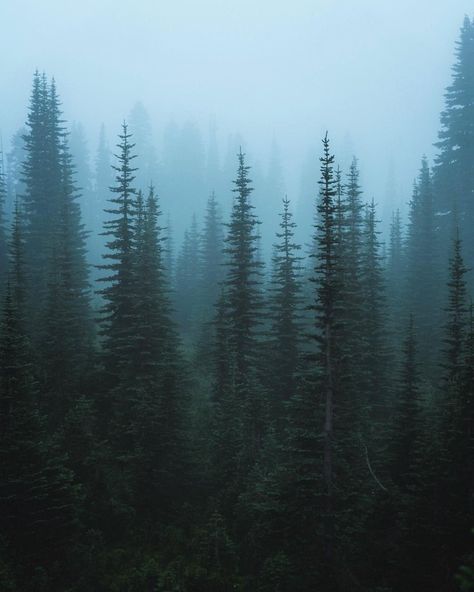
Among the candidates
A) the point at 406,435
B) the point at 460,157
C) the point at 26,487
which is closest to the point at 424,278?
the point at 460,157

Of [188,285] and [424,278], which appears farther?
[188,285]

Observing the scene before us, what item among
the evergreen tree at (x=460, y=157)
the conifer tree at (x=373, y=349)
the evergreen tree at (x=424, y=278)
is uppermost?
the evergreen tree at (x=460, y=157)

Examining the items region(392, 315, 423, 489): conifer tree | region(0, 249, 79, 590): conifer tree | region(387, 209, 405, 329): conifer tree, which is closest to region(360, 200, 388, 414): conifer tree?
region(392, 315, 423, 489): conifer tree

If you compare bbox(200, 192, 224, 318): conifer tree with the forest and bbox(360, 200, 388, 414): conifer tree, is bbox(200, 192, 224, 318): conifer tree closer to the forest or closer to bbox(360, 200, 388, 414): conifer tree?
the forest

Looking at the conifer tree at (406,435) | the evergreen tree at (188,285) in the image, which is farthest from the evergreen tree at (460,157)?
the conifer tree at (406,435)

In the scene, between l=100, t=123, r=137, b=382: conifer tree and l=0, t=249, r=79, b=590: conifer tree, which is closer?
l=0, t=249, r=79, b=590: conifer tree

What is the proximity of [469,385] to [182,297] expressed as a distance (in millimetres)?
40703

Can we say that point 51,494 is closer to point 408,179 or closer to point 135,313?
point 135,313

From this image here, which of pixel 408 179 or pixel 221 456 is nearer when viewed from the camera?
pixel 221 456

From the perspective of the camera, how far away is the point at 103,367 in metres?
24.5

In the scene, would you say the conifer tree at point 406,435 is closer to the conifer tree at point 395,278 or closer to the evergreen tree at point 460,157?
the conifer tree at point 395,278

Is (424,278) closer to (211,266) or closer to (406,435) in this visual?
(211,266)

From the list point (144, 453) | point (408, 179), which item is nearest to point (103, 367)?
point (144, 453)

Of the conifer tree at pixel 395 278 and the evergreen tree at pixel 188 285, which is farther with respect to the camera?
the evergreen tree at pixel 188 285
